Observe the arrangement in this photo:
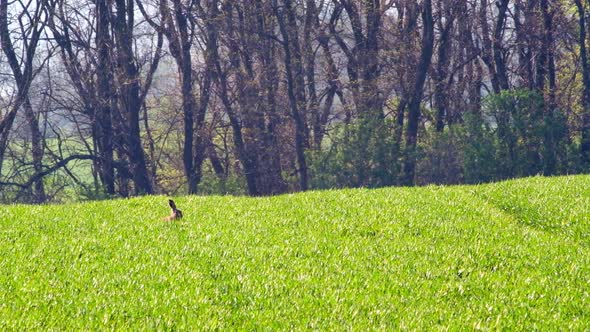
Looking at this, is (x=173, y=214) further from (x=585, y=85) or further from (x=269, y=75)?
(x=585, y=85)

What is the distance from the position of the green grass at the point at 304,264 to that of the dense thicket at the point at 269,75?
13.8 meters

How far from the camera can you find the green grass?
26.7 ft

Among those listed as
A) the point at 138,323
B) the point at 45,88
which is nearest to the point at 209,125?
the point at 45,88

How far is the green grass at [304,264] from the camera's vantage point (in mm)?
8141

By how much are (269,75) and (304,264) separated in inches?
912

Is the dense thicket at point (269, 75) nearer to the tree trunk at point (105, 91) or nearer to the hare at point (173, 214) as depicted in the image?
the tree trunk at point (105, 91)

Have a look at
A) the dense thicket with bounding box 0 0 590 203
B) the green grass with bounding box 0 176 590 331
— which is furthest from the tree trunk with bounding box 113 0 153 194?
the green grass with bounding box 0 176 590 331

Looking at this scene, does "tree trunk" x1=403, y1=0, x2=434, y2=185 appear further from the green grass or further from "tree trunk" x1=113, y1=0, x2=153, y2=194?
the green grass

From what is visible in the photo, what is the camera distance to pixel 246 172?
3156cm

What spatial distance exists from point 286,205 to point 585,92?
19.0 m

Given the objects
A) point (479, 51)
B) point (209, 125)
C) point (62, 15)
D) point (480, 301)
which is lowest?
point (480, 301)

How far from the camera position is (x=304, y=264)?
1020 centimetres

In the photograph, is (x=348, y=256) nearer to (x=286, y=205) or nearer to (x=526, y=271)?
(x=526, y=271)

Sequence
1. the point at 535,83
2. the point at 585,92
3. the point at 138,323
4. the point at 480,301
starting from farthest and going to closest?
the point at 535,83, the point at 585,92, the point at 480,301, the point at 138,323
